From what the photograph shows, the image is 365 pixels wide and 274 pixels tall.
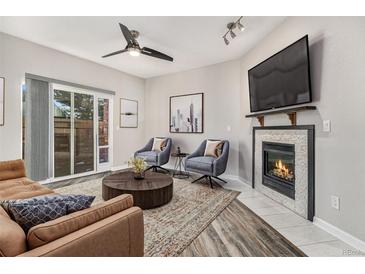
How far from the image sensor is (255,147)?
3.61 meters

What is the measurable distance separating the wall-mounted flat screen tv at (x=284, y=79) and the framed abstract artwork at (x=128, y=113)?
11.6 ft

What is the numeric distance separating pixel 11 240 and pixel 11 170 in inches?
92.1

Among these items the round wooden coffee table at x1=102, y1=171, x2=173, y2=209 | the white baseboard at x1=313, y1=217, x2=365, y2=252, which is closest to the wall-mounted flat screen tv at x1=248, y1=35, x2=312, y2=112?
the white baseboard at x1=313, y1=217, x2=365, y2=252

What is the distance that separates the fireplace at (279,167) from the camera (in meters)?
2.74

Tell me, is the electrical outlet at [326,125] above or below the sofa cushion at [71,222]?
above

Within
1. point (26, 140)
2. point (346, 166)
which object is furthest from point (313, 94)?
point (26, 140)

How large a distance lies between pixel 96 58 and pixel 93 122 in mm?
1515

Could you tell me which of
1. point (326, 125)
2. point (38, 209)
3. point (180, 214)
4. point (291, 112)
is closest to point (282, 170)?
point (291, 112)

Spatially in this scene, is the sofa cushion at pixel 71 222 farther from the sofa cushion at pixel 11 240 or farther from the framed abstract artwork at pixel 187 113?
the framed abstract artwork at pixel 187 113

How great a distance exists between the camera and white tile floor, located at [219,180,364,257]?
179 cm

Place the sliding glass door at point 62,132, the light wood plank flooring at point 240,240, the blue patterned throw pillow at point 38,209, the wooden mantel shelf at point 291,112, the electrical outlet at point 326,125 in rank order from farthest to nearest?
the sliding glass door at point 62,132
the wooden mantel shelf at point 291,112
the electrical outlet at point 326,125
the light wood plank flooring at point 240,240
the blue patterned throw pillow at point 38,209

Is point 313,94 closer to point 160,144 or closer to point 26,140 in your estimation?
point 160,144

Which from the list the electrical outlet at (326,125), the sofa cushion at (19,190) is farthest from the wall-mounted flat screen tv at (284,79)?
the sofa cushion at (19,190)

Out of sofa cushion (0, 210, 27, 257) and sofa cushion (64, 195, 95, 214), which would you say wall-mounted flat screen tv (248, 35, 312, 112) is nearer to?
sofa cushion (64, 195, 95, 214)
